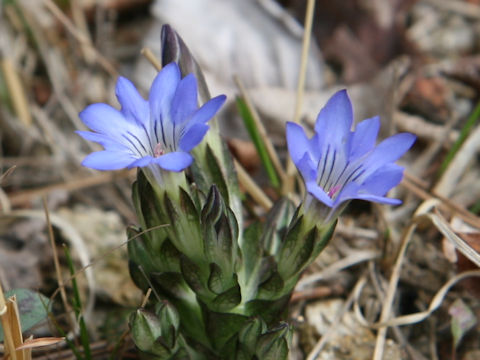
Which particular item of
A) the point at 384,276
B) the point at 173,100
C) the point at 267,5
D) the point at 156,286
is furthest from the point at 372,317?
the point at 267,5

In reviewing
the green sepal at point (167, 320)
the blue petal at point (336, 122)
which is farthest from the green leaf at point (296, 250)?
the green sepal at point (167, 320)

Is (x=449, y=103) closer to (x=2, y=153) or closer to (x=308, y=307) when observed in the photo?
(x=308, y=307)

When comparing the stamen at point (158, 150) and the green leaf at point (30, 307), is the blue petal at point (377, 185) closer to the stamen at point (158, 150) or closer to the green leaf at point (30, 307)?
the stamen at point (158, 150)

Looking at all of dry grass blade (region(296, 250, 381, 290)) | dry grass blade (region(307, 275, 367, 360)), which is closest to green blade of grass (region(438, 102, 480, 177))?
dry grass blade (region(296, 250, 381, 290))

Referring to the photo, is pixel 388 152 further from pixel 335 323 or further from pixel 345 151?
pixel 335 323

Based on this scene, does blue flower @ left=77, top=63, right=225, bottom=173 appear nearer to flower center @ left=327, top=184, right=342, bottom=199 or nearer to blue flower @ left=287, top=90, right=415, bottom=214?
blue flower @ left=287, top=90, right=415, bottom=214

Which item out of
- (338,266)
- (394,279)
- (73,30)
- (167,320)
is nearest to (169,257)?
(167,320)
